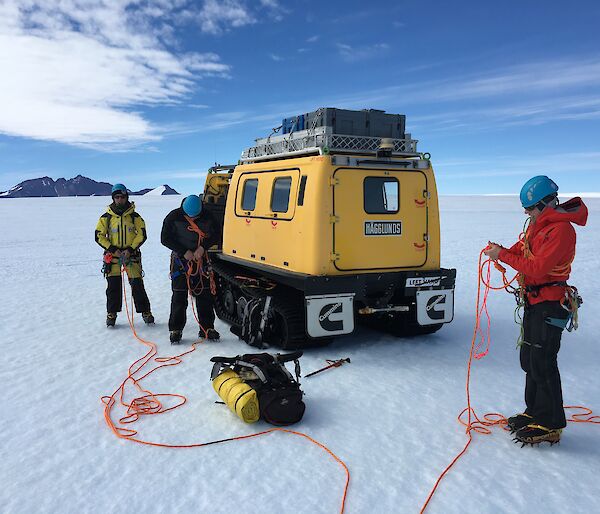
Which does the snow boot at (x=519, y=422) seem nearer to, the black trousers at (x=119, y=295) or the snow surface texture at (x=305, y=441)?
the snow surface texture at (x=305, y=441)

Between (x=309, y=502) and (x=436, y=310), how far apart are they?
162 inches

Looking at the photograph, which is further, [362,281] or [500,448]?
[362,281]

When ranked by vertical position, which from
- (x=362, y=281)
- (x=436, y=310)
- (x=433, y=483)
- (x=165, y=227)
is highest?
(x=165, y=227)

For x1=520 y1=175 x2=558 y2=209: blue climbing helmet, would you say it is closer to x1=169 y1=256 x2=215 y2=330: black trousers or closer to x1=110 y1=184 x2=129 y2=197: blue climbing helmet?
x1=169 y1=256 x2=215 y2=330: black trousers

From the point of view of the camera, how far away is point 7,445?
172 inches

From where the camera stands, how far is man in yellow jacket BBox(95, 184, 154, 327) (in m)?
8.16

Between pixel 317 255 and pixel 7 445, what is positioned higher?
pixel 317 255

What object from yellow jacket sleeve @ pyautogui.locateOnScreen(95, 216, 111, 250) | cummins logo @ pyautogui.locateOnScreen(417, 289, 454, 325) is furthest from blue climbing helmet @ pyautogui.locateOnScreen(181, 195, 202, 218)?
cummins logo @ pyautogui.locateOnScreen(417, 289, 454, 325)

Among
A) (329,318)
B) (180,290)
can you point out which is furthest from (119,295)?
(329,318)

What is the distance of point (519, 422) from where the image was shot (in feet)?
14.6

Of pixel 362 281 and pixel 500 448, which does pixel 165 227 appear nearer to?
pixel 362 281

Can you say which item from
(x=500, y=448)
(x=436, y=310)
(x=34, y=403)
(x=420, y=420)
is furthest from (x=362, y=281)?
(x=34, y=403)

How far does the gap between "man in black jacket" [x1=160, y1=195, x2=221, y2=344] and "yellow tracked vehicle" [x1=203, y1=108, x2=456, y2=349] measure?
0.51 metres

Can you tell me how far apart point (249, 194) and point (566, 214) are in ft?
16.6
